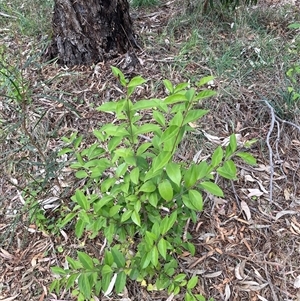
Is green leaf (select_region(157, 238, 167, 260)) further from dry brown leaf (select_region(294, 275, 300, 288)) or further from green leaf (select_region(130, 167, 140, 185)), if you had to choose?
dry brown leaf (select_region(294, 275, 300, 288))

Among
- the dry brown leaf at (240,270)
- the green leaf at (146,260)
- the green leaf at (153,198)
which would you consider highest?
the green leaf at (153,198)

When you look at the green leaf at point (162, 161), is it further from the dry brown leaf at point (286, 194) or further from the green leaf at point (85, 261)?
the dry brown leaf at point (286, 194)

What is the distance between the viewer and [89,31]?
8.10 feet

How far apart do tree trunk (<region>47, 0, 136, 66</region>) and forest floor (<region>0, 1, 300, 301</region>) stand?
9 centimetres

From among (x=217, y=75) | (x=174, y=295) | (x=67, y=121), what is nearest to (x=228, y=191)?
(x=174, y=295)

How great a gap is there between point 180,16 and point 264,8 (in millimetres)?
706

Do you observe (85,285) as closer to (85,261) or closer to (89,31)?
(85,261)

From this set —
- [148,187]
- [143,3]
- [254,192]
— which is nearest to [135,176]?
[148,187]

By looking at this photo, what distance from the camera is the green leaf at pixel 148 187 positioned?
1.37m

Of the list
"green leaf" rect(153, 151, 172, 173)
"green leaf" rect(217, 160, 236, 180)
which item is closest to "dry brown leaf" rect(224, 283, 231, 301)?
"green leaf" rect(217, 160, 236, 180)

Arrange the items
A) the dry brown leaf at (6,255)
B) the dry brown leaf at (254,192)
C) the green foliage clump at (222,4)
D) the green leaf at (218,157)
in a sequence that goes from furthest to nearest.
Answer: the green foliage clump at (222,4), the dry brown leaf at (254,192), the dry brown leaf at (6,255), the green leaf at (218,157)

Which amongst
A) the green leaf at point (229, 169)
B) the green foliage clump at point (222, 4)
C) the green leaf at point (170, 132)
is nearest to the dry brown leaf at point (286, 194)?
the green leaf at point (229, 169)

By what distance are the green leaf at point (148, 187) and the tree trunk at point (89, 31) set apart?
1411 millimetres

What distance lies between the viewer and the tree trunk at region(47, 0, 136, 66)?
7.91ft
